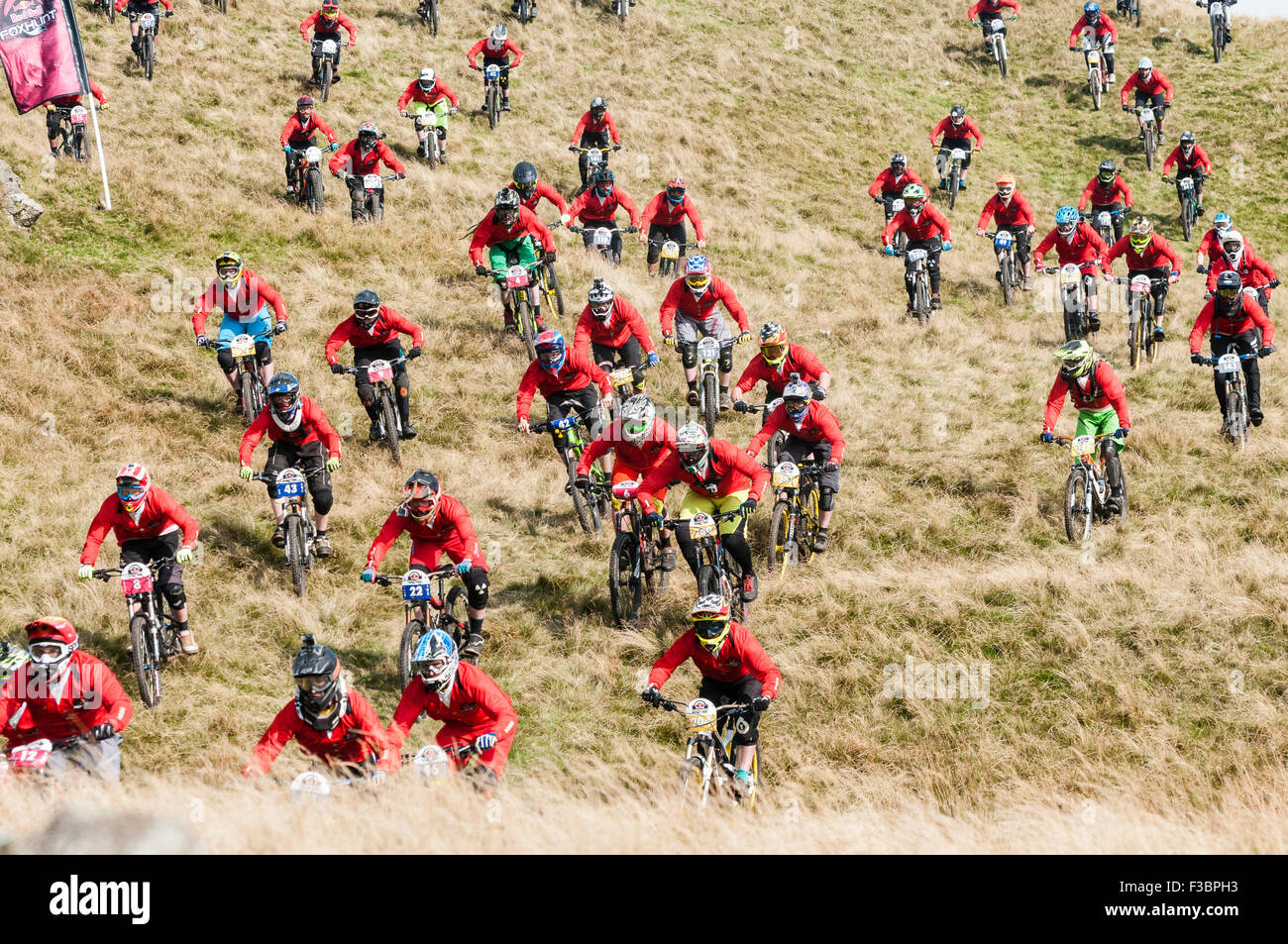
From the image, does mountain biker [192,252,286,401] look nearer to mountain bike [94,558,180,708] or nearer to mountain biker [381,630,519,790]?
mountain bike [94,558,180,708]

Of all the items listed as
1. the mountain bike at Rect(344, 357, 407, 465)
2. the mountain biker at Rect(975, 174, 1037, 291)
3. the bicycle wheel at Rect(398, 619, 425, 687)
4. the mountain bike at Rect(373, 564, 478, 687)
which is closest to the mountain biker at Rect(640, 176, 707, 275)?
the mountain biker at Rect(975, 174, 1037, 291)

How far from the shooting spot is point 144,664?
10703 mm

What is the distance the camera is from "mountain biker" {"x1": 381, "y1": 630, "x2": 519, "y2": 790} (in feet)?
28.0

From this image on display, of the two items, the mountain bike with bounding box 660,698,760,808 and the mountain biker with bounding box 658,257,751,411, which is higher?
the mountain biker with bounding box 658,257,751,411

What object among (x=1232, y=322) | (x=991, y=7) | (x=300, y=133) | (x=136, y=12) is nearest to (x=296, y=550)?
(x=1232, y=322)

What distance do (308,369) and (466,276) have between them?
16.6ft

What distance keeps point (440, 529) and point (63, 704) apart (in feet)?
11.8

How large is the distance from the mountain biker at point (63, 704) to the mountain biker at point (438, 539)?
8.16 feet

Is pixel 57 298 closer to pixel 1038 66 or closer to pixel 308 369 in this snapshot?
pixel 308 369

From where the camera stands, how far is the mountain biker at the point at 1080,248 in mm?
21406

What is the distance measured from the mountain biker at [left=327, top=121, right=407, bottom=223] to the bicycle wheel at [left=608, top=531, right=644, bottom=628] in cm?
1333

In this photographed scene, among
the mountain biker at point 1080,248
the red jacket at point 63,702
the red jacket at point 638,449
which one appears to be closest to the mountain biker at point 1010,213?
the mountain biker at point 1080,248
